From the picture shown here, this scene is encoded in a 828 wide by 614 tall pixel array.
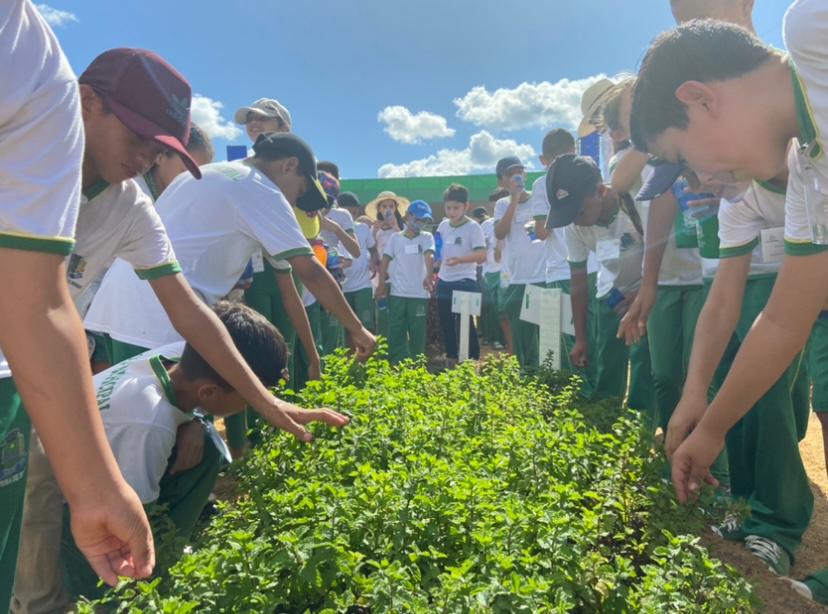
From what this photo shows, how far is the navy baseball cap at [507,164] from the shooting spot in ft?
20.8

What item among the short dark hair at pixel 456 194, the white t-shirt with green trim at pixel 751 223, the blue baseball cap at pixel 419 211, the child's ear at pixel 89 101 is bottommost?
the white t-shirt with green trim at pixel 751 223

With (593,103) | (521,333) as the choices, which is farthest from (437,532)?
(521,333)

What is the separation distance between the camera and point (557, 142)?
5340 millimetres

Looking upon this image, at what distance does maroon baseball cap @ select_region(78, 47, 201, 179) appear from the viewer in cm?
160

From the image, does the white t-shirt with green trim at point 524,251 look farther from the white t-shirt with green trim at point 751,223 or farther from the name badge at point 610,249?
the white t-shirt with green trim at point 751,223

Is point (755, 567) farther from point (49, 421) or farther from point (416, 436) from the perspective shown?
point (49, 421)

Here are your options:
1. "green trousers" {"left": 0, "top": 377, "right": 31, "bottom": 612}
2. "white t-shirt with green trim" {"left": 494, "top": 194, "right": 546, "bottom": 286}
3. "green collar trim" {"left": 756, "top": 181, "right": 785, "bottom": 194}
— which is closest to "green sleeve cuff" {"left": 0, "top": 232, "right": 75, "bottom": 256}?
"green trousers" {"left": 0, "top": 377, "right": 31, "bottom": 612}

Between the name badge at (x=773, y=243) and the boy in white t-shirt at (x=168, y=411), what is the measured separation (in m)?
1.72

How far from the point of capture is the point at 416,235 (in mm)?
7465

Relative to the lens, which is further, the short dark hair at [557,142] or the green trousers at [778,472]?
the short dark hair at [557,142]

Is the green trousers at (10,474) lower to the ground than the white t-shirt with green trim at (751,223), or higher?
lower

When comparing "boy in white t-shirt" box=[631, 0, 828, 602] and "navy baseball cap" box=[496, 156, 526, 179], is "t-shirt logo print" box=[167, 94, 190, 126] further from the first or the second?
"navy baseball cap" box=[496, 156, 526, 179]

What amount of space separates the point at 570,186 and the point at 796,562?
2.23 metres

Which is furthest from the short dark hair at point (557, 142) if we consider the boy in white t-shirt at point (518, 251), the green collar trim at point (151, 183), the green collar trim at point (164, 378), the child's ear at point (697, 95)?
the green collar trim at point (164, 378)
